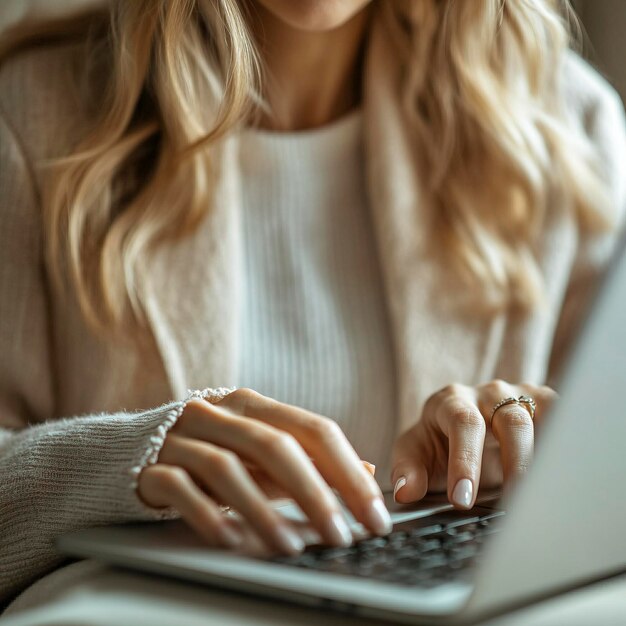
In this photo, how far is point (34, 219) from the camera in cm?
96

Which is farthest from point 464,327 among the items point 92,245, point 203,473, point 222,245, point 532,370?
point 203,473

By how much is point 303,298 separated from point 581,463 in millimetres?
696

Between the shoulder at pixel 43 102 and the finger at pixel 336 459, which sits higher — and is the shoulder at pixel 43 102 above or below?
above

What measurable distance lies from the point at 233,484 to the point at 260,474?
0.26 feet

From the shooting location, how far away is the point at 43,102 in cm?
99

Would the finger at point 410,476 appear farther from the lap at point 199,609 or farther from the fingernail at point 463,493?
the lap at point 199,609

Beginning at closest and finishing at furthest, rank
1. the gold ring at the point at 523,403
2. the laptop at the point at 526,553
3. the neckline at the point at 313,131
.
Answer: the laptop at the point at 526,553
the gold ring at the point at 523,403
the neckline at the point at 313,131

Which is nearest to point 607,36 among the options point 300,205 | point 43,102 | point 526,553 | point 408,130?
point 408,130

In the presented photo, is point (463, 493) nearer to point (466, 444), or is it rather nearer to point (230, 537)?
point (466, 444)

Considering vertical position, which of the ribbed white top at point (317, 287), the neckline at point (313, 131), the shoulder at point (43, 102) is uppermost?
the shoulder at point (43, 102)

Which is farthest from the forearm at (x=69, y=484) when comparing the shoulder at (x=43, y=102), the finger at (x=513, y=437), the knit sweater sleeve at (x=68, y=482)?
the shoulder at (x=43, y=102)

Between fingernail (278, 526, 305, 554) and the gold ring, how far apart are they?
0.24 m

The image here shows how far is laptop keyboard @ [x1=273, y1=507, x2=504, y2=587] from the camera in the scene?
35cm

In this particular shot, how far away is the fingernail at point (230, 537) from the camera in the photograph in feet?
1.36
